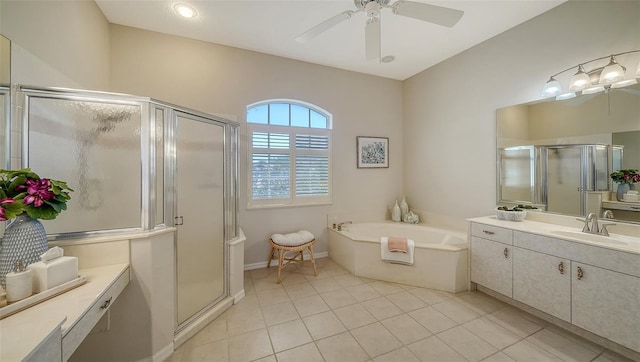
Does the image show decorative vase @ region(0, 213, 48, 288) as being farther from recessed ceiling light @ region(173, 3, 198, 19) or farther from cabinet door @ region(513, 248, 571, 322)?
cabinet door @ region(513, 248, 571, 322)

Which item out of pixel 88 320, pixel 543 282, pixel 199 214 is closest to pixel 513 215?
pixel 543 282

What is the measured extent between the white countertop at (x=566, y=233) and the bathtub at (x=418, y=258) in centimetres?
48

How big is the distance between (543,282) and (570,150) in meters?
1.30

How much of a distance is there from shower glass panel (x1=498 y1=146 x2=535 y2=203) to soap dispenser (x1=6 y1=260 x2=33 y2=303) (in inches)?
154

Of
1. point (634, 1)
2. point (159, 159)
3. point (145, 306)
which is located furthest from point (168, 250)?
point (634, 1)

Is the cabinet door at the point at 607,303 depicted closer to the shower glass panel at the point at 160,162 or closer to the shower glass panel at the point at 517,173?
the shower glass panel at the point at 517,173

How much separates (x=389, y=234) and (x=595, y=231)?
84.0 inches

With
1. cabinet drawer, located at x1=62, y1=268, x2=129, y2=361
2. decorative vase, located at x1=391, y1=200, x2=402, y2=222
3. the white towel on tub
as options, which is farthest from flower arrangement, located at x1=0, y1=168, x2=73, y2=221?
decorative vase, located at x1=391, y1=200, x2=402, y2=222

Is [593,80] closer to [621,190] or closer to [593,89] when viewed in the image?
[593,89]

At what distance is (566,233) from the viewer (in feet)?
6.49

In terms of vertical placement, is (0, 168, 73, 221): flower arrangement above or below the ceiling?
below

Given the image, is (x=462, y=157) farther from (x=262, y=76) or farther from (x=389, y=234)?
(x=262, y=76)

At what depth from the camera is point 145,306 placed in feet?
5.04

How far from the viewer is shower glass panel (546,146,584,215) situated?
7.00ft
